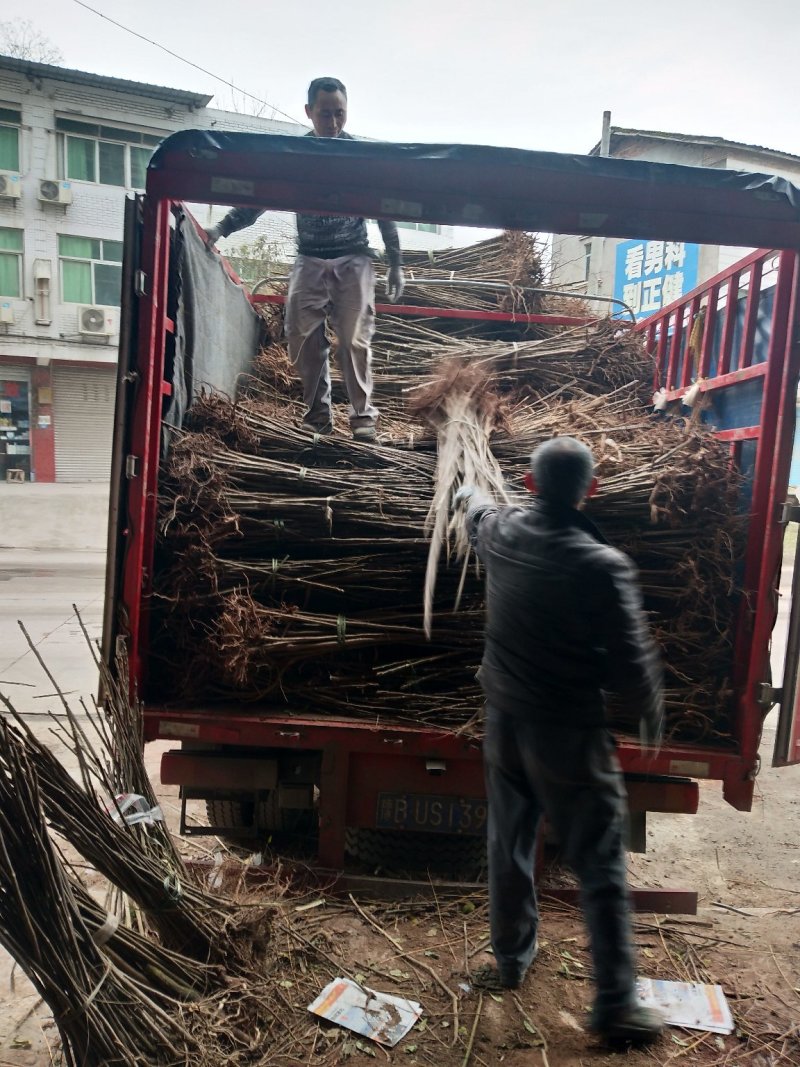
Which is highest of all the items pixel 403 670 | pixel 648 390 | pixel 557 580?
pixel 648 390

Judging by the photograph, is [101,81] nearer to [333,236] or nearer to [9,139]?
[9,139]

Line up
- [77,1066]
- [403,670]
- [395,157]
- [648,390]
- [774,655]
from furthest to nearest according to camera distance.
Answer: [774,655]
[648,390]
[403,670]
[395,157]
[77,1066]

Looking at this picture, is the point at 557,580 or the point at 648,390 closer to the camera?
the point at 557,580

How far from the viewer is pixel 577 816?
2.43 meters

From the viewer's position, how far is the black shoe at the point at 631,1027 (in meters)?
2.37

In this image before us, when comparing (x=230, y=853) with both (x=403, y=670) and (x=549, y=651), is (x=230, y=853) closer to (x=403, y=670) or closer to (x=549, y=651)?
(x=403, y=670)

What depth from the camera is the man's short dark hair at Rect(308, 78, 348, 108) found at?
4016 millimetres

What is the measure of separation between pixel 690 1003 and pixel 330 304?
12.0 ft

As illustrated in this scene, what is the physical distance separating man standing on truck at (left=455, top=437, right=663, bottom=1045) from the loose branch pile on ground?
55 cm

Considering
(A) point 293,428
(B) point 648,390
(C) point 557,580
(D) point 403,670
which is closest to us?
(C) point 557,580

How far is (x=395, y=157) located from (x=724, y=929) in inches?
131

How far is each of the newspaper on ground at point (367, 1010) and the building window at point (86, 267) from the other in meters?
19.4

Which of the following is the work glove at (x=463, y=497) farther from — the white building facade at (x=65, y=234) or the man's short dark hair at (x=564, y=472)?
the white building facade at (x=65, y=234)

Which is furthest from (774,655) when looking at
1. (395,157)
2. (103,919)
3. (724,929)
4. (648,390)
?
(103,919)
